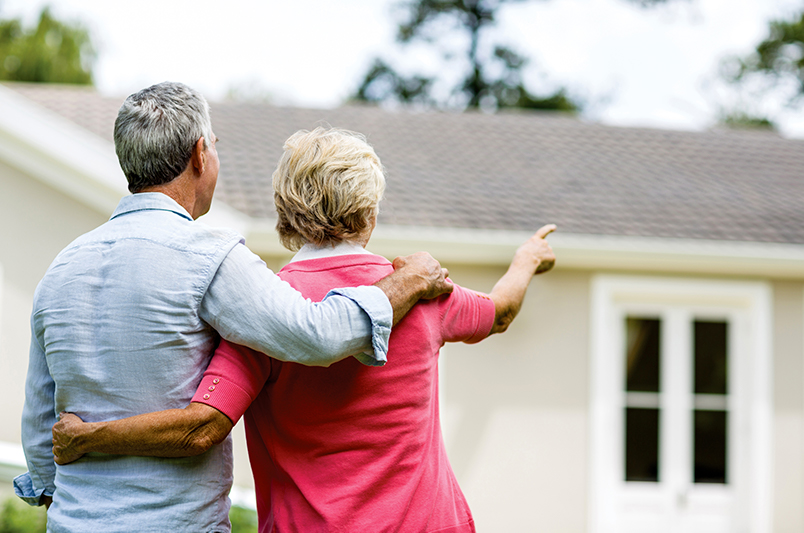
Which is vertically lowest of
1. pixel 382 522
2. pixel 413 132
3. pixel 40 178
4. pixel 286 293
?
pixel 382 522

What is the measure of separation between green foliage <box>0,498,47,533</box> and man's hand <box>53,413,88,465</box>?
3288 millimetres

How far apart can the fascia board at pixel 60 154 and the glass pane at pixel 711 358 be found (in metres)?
4.76

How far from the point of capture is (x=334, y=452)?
161 cm

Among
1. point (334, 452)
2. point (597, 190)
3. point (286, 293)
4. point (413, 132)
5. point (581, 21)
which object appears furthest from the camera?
point (581, 21)

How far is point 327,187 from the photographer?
5.39 ft

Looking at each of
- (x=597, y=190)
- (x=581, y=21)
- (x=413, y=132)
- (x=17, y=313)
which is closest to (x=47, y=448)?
(x=17, y=313)

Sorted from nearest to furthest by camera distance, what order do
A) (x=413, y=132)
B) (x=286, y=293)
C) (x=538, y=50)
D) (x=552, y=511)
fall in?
1. (x=286, y=293)
2. (x=552, y=511)
3. (x=413, y=132)
4. (x=538, y=50)

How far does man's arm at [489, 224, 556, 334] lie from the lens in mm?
1849

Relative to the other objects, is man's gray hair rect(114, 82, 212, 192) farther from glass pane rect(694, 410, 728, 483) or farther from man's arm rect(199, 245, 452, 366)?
glass pane rect(694, 410, 728, 483)

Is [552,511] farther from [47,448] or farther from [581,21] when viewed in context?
[581,21]

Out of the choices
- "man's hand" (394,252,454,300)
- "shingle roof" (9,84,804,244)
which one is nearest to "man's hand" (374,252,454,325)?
"man's hand" (394,252,454,300)

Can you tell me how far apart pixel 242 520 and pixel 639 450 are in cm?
344

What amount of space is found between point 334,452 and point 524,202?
518cm

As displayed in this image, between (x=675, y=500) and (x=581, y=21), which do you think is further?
(x=581, y=21)
